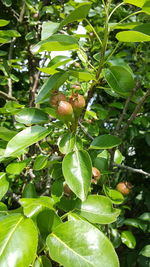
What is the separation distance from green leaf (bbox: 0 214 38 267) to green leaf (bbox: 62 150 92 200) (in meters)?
0.12

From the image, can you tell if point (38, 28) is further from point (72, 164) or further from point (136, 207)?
point (72, 164)

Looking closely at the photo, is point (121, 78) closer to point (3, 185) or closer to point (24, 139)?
point (24, 139)

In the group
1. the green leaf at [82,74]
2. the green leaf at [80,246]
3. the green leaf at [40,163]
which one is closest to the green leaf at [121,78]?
the green leaf at [82,74]

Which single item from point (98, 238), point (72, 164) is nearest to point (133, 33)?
point (72, 164)

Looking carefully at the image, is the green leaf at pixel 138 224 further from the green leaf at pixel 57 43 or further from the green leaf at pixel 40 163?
the green leaf at pixel 57 43

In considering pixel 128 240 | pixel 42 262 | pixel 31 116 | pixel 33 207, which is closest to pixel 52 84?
pixel 31 116

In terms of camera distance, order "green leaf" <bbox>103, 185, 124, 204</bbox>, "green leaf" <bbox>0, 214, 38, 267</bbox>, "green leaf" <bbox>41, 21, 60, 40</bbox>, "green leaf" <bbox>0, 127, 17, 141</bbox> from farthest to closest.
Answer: "green leaf" <bbox>103, 185, 124, 204</bbox>, "green leaf" <bbox>0, 127, 17, 141</bbox>, "green leaf" <bbox>41, 21, 60, 40</bbox>, "green leaf" <bbox>0, 214, 38, 267</bbox>

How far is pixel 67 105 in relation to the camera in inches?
31.5

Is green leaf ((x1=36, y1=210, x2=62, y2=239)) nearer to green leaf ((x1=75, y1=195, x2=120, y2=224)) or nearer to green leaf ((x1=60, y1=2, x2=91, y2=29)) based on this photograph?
green leaf ((x1=75, y1=195, x2=120, y2=224))

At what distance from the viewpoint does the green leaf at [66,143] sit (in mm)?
803

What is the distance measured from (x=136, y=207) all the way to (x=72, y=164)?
1661mm

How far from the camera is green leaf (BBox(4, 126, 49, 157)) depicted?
77 centimetres

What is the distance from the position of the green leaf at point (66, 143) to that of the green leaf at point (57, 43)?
8.5 inches

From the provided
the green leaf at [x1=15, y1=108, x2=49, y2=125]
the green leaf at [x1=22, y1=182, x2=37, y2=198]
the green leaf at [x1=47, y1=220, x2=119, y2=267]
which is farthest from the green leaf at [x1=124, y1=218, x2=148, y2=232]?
the green leaf at [x1=47, y1=220, x2=119, y2=267]
